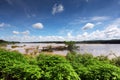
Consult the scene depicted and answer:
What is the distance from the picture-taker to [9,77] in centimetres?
683

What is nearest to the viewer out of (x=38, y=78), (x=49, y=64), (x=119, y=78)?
(x=119, y=78)

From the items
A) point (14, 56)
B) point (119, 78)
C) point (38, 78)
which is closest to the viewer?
point (119, 78)

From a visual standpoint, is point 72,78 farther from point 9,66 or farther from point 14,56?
point 14,56

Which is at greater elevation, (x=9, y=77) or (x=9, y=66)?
(x=9, y=66)

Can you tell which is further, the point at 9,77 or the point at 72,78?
the point at 9,77

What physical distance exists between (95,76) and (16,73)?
2.94 metres

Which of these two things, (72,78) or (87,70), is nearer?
(72,78)

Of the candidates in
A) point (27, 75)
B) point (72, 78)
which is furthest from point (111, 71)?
point (27, 75)

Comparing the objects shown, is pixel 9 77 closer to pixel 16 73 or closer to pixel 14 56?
pixel 16 73

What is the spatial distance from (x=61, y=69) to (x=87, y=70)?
1091 millimetres

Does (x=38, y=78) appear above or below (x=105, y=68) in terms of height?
below

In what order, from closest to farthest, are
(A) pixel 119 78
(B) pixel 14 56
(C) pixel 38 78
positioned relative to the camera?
(A) pixel 119 78 < (C) pixel 38 78 < (B) pixel 14 56

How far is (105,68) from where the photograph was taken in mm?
5387

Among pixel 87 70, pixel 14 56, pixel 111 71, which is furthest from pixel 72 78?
pixel 14 56
